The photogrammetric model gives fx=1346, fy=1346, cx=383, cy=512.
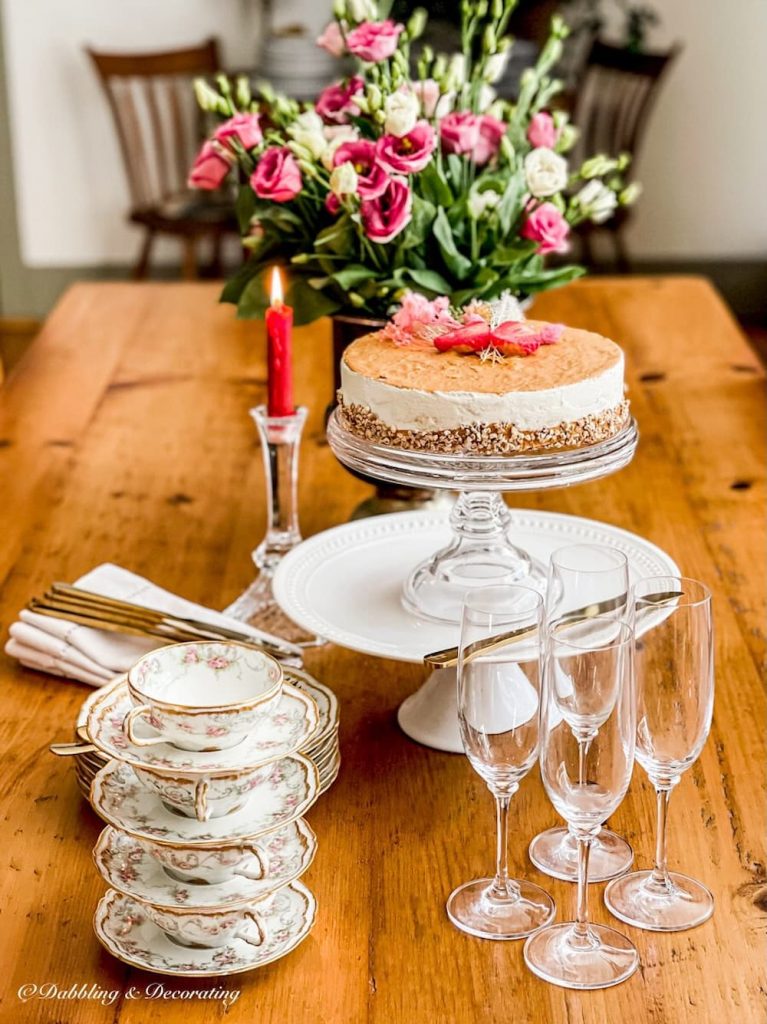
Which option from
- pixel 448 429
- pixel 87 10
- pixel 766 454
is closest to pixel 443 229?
pixel 448 429

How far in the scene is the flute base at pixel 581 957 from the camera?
89 centimetres

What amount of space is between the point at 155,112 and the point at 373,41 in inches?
137

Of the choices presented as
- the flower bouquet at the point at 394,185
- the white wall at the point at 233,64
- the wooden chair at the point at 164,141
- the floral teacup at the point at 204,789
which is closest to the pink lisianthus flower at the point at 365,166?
the flower bouquet at the point at 394,185

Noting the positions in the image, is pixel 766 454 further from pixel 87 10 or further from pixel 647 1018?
pixel 87 10

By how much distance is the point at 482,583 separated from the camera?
125 centimetres

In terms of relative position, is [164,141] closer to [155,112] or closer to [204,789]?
[155,112]

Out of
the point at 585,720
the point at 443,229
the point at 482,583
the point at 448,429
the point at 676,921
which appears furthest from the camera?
the point at 443,229

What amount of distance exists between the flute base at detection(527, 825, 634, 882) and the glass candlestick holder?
16.2 inches

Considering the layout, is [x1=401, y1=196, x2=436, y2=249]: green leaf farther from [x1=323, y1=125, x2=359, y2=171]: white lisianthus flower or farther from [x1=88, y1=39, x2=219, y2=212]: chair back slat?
[x1=88, y1=39, x2=219, y2=212]: chair back slat

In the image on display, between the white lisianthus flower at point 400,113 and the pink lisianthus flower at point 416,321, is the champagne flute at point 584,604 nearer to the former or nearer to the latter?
the pink lisianthus flower at point 416,321

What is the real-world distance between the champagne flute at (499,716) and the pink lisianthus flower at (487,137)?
30.9 inches

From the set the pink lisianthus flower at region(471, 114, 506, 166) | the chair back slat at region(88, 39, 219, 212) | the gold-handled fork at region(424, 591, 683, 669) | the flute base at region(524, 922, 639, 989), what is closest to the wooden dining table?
the flute base at region(524, 922, 639, 989)

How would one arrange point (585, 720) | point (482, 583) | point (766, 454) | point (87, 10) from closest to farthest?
point (585, 720)
point (482, 583)
point (766, 454)
point (87, 10)

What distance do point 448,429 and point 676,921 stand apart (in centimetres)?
43
